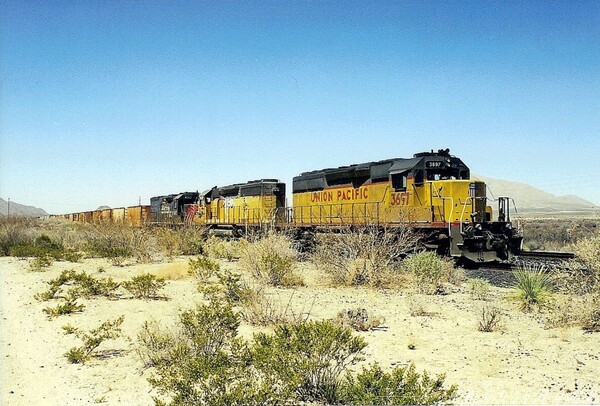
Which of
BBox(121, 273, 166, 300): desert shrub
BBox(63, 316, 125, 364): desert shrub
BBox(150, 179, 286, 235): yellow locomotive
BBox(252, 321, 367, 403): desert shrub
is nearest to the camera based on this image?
BBox(252, 321, 367, 403): desert shrub

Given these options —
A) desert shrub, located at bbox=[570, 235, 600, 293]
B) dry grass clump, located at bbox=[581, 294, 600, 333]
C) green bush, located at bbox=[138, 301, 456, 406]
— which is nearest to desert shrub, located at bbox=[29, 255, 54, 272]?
green bush, located at bbox=[138, 301, 456, 406]

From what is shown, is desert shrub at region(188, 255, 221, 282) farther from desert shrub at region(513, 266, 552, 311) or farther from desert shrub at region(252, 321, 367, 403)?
desert shrub at region(513, 266, 552, 311)

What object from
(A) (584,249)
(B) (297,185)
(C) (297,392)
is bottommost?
(C) (297,392)

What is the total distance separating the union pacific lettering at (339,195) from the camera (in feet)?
57.1

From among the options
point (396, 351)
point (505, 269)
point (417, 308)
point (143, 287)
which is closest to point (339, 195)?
point (505, 269)

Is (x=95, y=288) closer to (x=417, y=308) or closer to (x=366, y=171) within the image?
(x=417, y=308)

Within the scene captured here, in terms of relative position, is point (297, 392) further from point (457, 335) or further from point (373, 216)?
point (373, 216)

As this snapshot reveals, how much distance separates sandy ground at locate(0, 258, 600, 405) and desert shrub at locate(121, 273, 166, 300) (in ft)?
0.83

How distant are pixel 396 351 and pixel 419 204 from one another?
925 cm

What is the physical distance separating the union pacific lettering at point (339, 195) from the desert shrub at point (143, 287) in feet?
27.2

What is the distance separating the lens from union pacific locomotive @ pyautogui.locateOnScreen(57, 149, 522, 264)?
557 inches

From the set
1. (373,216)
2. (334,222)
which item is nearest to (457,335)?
(373,216)

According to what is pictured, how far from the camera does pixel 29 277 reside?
575 inches

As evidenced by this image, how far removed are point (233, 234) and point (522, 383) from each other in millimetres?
20258
